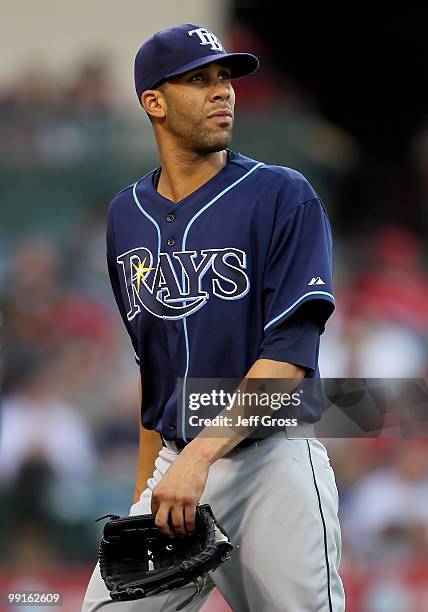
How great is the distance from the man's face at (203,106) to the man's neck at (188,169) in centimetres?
5

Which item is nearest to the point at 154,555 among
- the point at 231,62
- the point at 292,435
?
the point at 292,435

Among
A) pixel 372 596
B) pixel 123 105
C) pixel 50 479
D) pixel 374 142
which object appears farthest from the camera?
pixel 374 142

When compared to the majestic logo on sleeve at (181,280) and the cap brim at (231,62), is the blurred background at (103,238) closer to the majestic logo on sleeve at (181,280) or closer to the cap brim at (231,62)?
the majestic logo on sleeve at (181,280)

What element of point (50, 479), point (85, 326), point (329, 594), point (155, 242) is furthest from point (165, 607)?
point (85, 326)

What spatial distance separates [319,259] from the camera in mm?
2184

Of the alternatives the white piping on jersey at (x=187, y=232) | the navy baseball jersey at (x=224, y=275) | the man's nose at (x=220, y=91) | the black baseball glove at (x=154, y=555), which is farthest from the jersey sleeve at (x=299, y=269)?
the black baseball glove at (x=154, y=555)

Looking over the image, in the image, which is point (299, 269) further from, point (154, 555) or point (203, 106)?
point (154, 555)

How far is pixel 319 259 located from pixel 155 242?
365 mm

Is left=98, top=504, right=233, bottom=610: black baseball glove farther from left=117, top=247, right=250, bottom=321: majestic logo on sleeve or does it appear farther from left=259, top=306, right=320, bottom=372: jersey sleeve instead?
left=117, top=247, right=250, bottom=321: majestic logo on sleeve

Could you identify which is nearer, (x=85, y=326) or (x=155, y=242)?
(x=155, y=242)

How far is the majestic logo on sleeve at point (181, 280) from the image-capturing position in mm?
2217

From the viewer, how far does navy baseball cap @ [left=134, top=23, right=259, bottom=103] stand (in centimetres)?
225

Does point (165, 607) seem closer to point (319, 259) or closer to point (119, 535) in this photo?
point (119, 535)

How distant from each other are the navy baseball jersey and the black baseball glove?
0.69 feet
